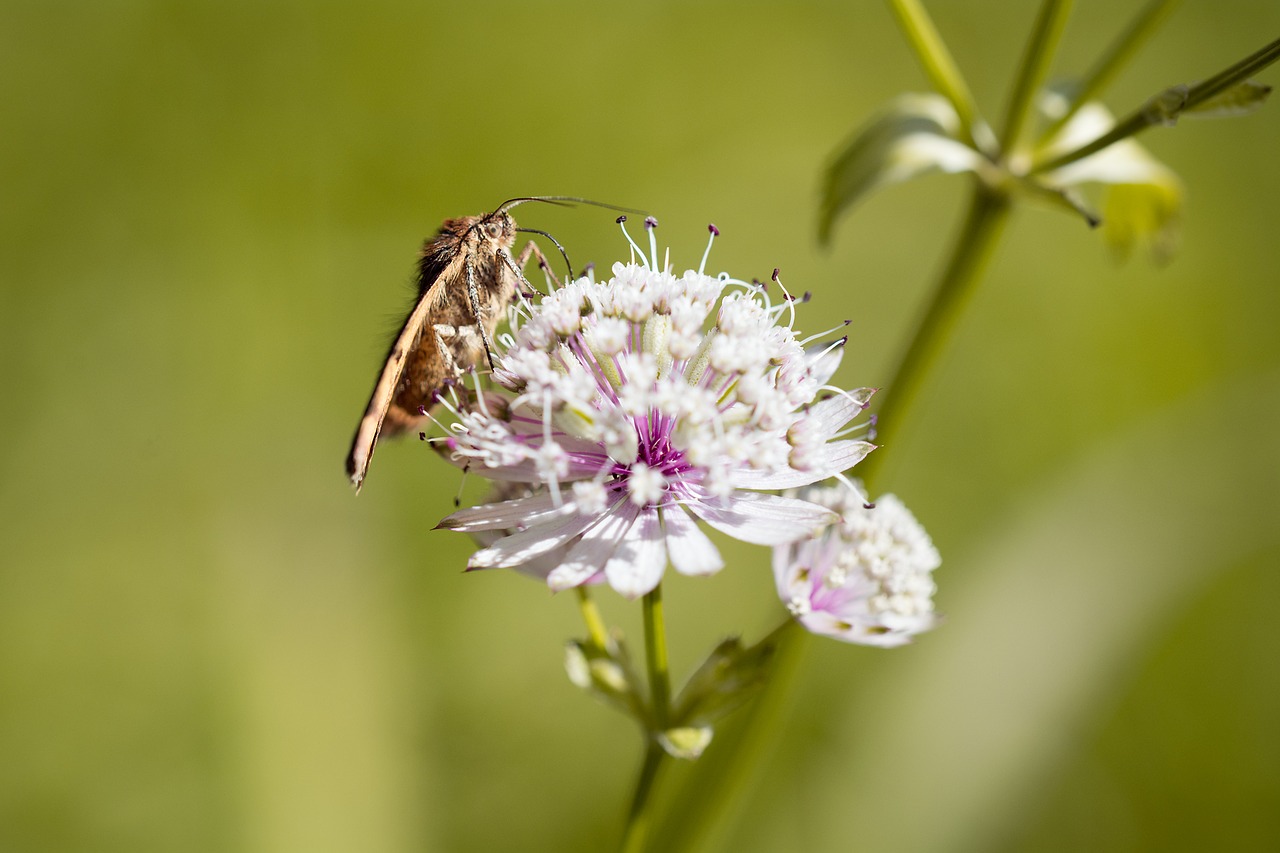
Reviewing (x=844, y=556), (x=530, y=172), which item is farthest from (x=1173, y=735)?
(x=530, y=172)

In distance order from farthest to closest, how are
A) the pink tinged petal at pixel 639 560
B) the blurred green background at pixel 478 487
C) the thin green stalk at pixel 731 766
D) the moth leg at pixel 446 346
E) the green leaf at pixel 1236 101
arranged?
the blurred green background at pixel 478 487, the thin green stalk at pixel 731 766, the moth leg at pixel 446 346, the green leaf at pixel 1236 101, the pink tinged petal at pixel 639 560

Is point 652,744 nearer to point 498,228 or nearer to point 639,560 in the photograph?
point 639,560

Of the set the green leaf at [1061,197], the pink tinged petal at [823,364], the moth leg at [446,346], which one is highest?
the green leaf at [1061,197]

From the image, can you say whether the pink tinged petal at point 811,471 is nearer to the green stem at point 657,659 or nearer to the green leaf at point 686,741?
the green stem at point 657,659

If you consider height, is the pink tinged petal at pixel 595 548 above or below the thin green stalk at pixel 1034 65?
below

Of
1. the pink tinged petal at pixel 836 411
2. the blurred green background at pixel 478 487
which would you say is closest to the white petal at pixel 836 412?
the pink tinged petal at pixel 836 411

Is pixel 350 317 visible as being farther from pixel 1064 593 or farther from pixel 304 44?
pixel 1064 593

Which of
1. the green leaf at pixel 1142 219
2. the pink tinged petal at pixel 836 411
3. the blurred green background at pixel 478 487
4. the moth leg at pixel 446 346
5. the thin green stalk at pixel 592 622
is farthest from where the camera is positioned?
the blurred green background at pixel 478 487

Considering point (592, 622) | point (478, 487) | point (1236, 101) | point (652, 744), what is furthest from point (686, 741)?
point (478, 487)
